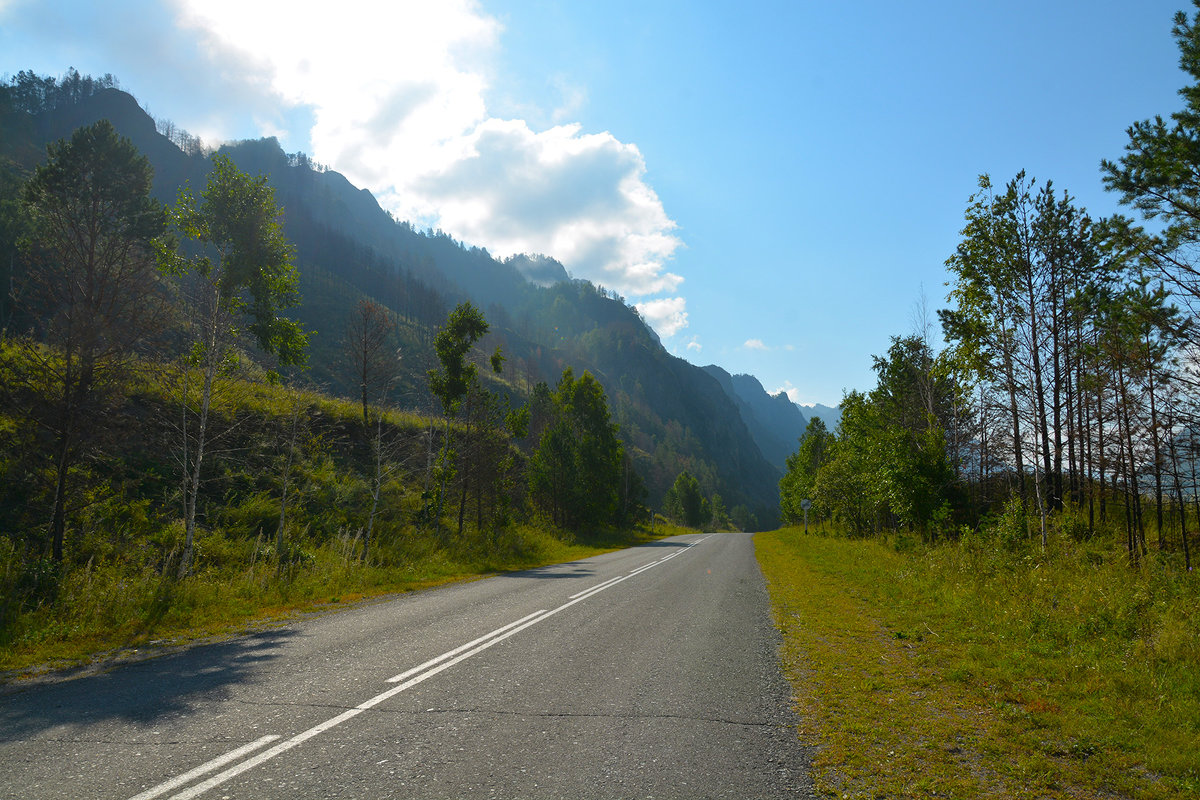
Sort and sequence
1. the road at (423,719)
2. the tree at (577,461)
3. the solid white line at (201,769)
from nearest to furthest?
the solid white line at (201,769), the road at (423,719), the tree at (577,461)

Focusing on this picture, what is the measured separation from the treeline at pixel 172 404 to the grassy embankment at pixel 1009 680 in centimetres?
1126

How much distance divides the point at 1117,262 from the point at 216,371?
19839 mm

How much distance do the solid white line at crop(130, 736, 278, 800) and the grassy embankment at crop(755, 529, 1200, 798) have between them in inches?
167

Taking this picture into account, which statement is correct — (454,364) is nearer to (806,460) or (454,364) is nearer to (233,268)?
(233,268)

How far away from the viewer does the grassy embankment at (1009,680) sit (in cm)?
429

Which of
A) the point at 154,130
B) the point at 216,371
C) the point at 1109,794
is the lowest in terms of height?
the point at 1109,794

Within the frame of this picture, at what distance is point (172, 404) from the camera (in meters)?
19.0

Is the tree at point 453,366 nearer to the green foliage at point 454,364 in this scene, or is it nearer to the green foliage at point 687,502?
the green foliage at point 454,364

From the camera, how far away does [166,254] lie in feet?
42.7

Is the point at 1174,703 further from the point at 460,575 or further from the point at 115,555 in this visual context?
the point at 115,555

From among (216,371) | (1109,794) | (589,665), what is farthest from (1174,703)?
(216,371)

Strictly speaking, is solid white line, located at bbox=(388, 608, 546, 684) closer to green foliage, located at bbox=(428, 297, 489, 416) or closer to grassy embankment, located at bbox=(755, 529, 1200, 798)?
grassy embankment, located at bbox=(755, 529, 1200, 798)

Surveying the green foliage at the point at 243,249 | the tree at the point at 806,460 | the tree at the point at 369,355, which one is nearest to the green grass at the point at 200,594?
the green foliage at the point at 243,249

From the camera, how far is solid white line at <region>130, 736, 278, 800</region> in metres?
3.52
